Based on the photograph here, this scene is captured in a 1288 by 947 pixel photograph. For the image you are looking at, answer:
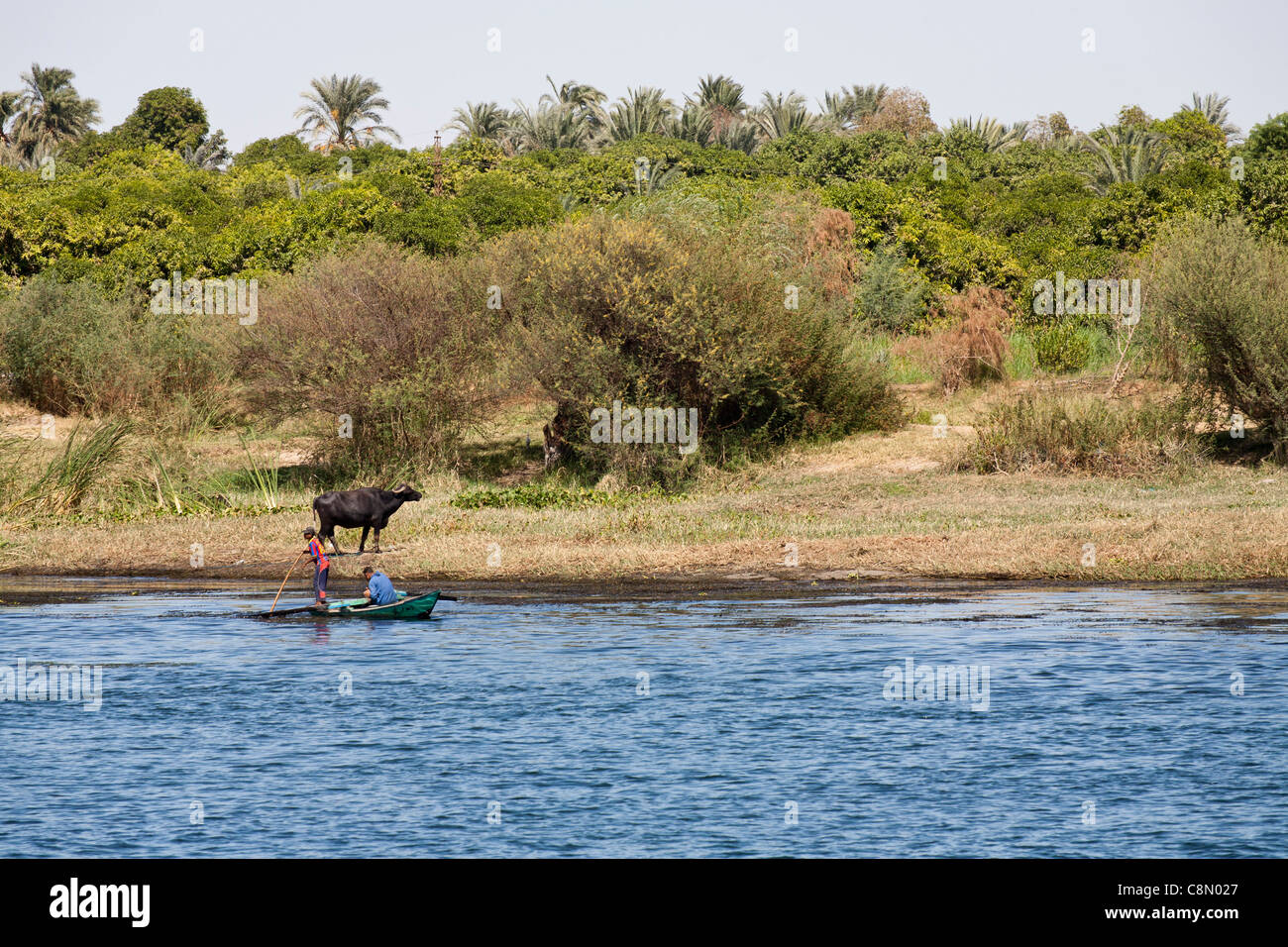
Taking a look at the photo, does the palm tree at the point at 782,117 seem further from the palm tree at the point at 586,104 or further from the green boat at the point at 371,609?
the green boat at the point at 371,609

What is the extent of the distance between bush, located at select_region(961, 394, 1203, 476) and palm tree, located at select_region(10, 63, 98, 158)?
271ft

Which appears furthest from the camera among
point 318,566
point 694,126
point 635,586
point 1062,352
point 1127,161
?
point 694,126

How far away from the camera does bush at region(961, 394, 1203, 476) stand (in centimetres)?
3077

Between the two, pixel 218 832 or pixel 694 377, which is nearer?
pixel 218 832

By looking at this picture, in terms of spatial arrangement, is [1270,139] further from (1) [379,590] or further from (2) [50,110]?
(2) [50,110]

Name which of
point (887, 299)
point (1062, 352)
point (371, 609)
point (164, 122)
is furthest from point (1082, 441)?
point (164, 122)

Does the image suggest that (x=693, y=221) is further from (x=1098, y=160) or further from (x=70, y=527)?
(x=1098, y=160)

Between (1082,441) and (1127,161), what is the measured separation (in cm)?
3806

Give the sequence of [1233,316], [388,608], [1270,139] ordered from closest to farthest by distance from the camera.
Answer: [388,608] → [1233,316] → [1270,139]

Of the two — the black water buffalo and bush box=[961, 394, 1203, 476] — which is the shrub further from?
the black water buffalo

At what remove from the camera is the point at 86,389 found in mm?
38938

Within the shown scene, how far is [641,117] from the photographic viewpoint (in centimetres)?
8569
